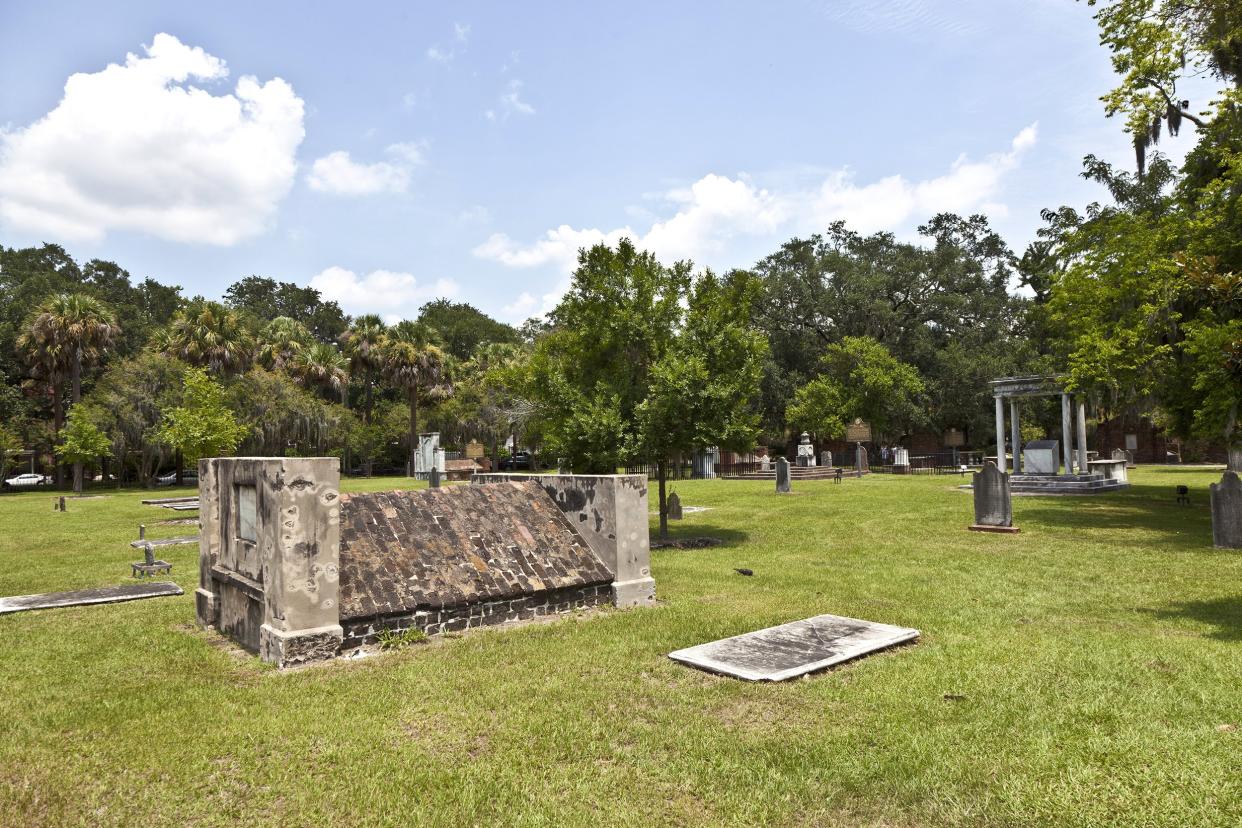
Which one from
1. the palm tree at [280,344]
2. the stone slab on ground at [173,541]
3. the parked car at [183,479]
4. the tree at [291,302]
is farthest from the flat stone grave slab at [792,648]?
the tree at [291,302]

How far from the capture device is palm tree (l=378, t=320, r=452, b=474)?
45031 millimetres

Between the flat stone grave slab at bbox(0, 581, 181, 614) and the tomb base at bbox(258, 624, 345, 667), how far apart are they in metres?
4.86

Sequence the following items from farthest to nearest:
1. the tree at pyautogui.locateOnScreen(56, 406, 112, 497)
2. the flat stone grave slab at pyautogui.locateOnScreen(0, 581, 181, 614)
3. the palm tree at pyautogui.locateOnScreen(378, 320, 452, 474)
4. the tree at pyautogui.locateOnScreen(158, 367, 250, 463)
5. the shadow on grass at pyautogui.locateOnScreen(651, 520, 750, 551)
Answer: the palm tree at pyautogui.locateOnScreen(378, 320, 452, 474) → the tree at pyautogui.locateOnScreen(56, 406, 112, 497) → the tree at pyautogui.locateOnScreen(158, 367, 250, 463) → the shadow on grass at pyautogui.locateOnScreen(651, 520, 750, 551) → the flat stone grave slab at pyautogui.locateOnScreen(0, 581, 181, 614)

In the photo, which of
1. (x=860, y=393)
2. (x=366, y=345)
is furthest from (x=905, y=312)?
(x=366, y=345)

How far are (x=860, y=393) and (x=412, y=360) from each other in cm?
2811

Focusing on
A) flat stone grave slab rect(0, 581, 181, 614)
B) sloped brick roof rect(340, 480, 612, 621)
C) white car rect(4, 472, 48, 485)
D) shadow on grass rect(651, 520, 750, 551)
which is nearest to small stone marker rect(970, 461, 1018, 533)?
shadow on grass rect(651, 520, 750, 551)

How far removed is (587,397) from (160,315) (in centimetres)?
5755

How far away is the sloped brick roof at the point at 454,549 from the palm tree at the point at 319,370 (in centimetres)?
4389

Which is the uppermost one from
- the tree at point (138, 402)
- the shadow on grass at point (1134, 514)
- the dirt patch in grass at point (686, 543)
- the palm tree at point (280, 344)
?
the palm tree at point (280, 344)

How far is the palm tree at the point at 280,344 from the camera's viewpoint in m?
49.7

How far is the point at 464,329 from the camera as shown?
6881 cm

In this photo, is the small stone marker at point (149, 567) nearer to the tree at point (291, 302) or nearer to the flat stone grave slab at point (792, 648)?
the flat stone grave slab at point (792, 648)

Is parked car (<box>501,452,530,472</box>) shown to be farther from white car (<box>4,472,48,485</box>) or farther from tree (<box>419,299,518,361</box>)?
white car (<box>4,472,48,485</box>)

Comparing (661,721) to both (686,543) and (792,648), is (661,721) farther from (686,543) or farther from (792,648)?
(686,543)
